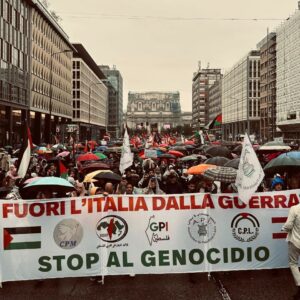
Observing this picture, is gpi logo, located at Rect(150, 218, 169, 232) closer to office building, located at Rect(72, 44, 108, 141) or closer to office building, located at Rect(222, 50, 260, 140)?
office building, located at Rect(72, 44, 108, 141)

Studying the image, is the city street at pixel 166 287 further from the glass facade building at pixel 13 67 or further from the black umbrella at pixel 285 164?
the glass facade building at pixel 13 67

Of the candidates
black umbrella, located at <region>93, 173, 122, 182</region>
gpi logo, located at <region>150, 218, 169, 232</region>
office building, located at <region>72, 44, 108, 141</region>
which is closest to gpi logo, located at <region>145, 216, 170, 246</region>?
gpi logo, located at <region>150, 218, 169, 232</region>

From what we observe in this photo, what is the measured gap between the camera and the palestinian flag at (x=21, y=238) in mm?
8141

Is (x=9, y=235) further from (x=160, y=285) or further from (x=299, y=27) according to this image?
(x=299, y=27)

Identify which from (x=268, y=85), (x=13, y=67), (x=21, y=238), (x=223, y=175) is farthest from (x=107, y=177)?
(x=268, y=85)

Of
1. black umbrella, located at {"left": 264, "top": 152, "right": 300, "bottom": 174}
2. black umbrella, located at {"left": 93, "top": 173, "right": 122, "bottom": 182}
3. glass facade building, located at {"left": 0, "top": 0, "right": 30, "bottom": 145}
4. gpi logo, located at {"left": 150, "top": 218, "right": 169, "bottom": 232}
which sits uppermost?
glass facade building, located at {"left": 0, "top": 0, "right": 30, "bottom": 145}

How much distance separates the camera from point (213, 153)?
2092 centimetres

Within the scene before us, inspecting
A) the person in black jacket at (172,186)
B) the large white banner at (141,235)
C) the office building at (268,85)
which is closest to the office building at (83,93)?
the office building at (268,85)

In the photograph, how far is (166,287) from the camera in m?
7.97

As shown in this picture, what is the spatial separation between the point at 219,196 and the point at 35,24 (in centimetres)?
6117

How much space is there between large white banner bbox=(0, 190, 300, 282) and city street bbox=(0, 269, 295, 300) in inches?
7.0

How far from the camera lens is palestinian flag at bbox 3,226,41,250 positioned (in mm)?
8141

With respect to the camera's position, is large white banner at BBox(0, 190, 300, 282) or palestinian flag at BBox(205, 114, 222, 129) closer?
large white banner at BBox(0, 190, 300, 282)

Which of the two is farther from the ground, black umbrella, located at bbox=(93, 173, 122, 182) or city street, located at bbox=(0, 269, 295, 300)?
black umbrella, located at bbox=(93, 173, 122, 182)
